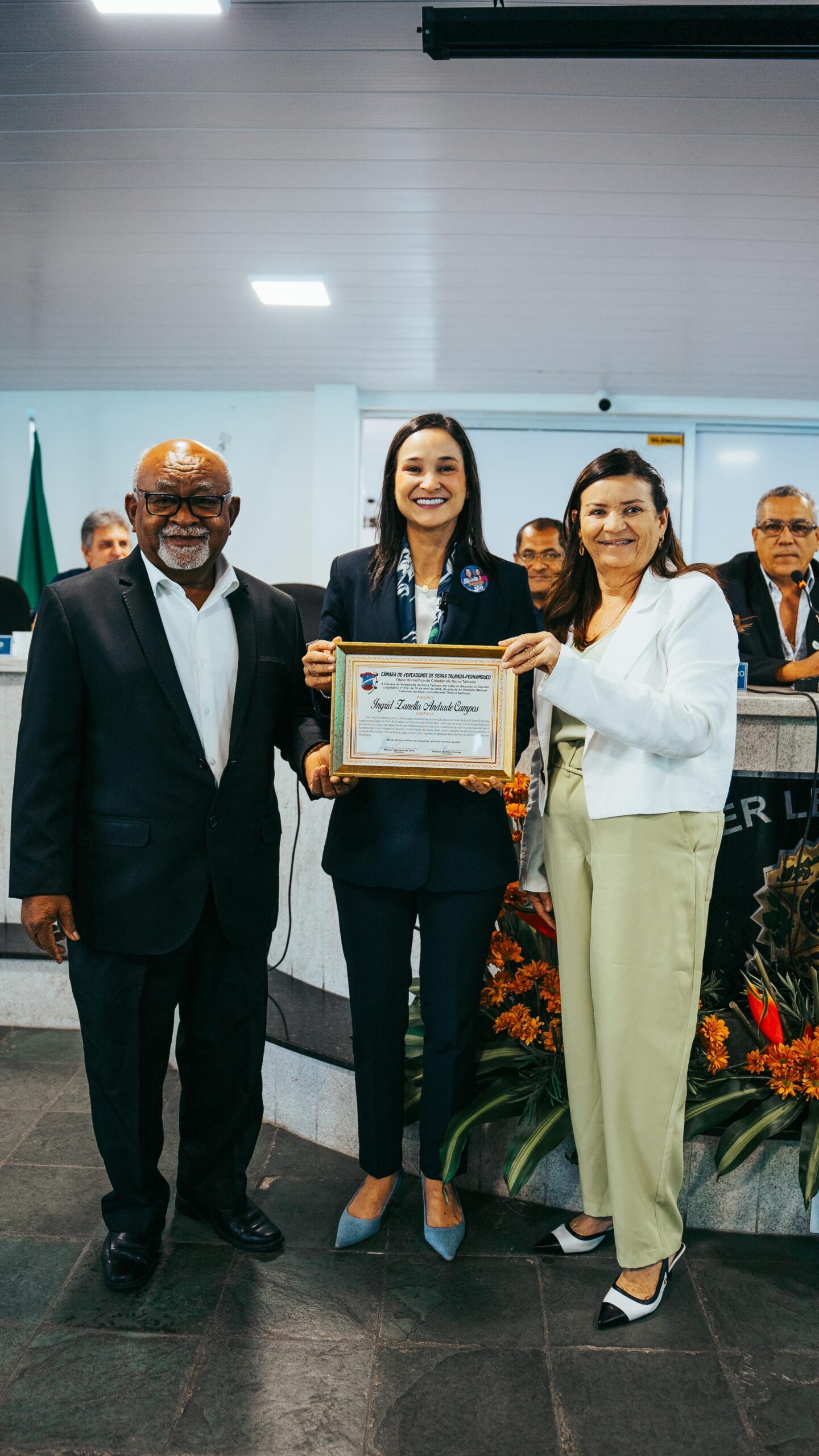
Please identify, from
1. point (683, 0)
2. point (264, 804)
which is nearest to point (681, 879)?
point (264, 804)

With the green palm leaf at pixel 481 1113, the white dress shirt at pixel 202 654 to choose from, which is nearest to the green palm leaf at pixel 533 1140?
the green palm leaf at pixel 481 1113

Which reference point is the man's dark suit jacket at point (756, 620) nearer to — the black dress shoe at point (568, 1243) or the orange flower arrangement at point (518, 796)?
the orange flower arrangement at point (518, 796)

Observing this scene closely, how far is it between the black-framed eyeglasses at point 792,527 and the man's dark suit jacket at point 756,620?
0.36 feet

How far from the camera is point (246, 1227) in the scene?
2281 millimetres

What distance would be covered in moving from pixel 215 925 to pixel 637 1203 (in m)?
1.03

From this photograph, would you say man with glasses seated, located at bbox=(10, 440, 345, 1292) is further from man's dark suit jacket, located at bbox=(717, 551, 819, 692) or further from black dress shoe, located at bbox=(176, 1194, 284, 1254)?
man's dark suit jacket, located at bbox=(717, 551, 819, 692)

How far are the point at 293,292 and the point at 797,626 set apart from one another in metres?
3.33

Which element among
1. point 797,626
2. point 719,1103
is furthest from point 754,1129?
point 797,626

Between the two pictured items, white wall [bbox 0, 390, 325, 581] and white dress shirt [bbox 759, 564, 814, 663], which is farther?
white wall [bbox 0, 390, 325, 581]

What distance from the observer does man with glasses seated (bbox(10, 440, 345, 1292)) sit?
Answer: 6.51 ft

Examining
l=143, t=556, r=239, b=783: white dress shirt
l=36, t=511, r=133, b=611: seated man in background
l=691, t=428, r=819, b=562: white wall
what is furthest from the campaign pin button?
l=691, t=428, r=819, b=562: white wall

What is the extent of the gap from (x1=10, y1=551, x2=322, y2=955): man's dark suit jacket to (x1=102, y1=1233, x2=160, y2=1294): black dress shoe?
66 cm

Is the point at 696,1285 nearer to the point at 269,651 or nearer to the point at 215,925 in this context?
the point at 215,925

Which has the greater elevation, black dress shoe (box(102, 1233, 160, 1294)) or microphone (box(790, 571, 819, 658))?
microphone (box(790, 571, 819, 658))
